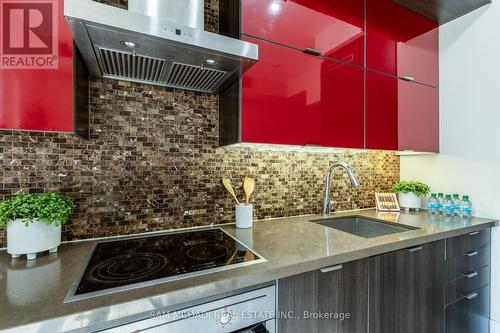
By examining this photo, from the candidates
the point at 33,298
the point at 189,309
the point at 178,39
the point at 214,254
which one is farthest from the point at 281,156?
the point at 33,298

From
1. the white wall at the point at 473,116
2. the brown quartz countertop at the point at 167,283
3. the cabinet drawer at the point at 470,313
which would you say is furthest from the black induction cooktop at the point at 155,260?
the white wall at the point at 473,116

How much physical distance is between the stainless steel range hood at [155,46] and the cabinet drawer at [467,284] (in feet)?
5.31

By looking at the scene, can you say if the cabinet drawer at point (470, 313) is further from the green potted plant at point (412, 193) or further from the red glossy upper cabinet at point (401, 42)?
the red glossy upper cabinet at point (401, 42)

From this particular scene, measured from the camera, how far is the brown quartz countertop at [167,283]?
0.57 m

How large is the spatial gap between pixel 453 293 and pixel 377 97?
1.22m

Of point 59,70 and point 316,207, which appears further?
point 316,207

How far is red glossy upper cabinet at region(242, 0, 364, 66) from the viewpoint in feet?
3.80

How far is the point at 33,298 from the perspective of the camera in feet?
2.03

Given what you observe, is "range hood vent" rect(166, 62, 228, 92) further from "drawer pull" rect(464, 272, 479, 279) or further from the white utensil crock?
"drawer pull" rect(464, 272, 479, 279)

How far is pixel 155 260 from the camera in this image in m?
0.88

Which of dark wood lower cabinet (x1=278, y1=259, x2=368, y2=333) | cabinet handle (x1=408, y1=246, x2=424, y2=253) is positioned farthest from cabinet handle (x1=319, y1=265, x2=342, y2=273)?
cabinet handle (x1=408, y1=246, x2=424, y2=253)

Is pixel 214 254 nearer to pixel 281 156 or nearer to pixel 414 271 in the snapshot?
pixel 281 156

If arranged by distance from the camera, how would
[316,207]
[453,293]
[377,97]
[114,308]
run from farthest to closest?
[316,207] < [377,97] < [453,293] < [114,308]

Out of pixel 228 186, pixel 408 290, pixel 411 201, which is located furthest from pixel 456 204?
pixel 228 186
